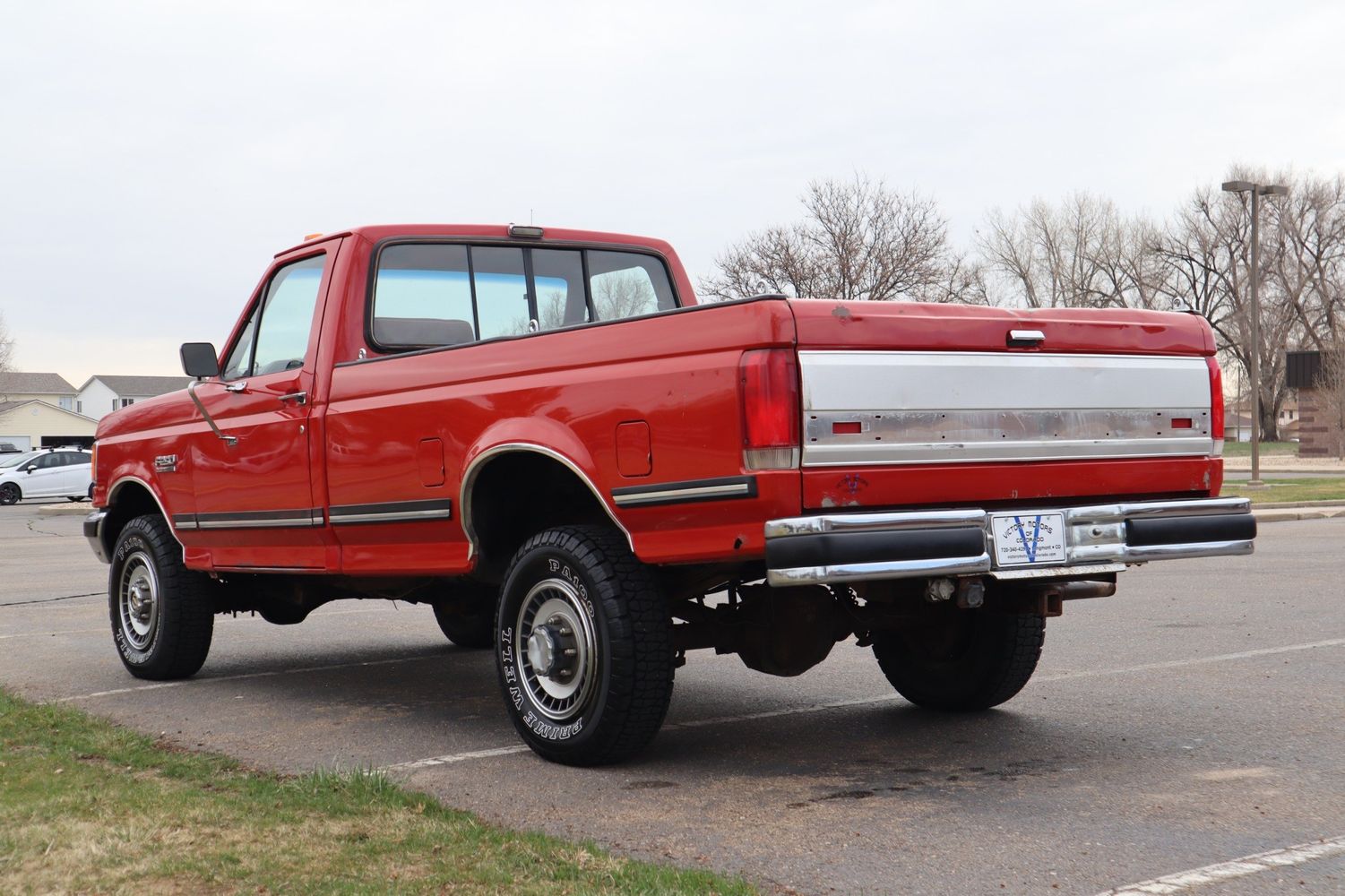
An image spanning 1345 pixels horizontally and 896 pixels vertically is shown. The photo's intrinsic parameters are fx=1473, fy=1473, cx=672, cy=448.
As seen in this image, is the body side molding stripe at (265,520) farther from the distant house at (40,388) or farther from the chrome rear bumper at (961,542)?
the distant house at (40,388)

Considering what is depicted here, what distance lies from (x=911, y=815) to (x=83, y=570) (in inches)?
541

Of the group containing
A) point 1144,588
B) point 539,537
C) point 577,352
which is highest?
point 577,352

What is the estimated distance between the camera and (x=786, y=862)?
13.3 feet

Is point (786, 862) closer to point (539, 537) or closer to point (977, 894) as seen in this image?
point (977, 894)

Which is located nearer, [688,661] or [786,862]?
[786,862]

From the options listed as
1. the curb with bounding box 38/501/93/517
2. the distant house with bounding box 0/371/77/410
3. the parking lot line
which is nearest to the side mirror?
the parking lot line

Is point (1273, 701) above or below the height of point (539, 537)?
below

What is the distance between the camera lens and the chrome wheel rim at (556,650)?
5.31 m

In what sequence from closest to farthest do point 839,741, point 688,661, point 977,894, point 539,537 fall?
point 977,894 → point 539,537 → point 839,741 → point 688,661

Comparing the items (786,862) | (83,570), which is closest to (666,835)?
(786,862)

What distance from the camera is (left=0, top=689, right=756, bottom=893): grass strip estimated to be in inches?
151

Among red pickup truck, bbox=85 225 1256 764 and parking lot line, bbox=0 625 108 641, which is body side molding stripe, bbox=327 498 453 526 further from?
parking lot line, bbox=0 625 108 641

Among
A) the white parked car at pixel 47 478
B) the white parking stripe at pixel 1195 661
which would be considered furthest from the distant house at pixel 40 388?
the white parking stripe at pixel 1195 661

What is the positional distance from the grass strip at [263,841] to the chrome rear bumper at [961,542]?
1.09 m
